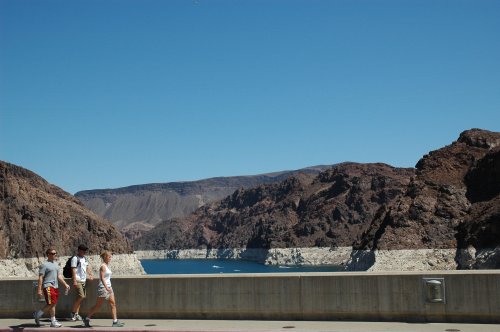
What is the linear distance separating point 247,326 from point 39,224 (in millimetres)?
115702

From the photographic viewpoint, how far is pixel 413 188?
383 feet

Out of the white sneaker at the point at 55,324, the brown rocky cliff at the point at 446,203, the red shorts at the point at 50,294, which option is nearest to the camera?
the white sneaker at the point at 55,324

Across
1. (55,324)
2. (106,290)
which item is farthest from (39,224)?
(106,290)

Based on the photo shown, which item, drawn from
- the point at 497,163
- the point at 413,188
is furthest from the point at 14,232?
the point at 497,163

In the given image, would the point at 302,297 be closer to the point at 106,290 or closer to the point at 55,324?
the point at 106,290

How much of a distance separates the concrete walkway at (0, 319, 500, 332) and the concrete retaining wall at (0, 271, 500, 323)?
0.34m

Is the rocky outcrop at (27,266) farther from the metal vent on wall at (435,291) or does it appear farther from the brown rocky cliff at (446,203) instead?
the metal vent on wall at (435,291)

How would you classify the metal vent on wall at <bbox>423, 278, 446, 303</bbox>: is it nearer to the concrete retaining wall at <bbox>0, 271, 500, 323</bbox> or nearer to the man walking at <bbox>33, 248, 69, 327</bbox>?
the concrete retaining wall at <bbox>0, 271, 500, 323</bbox>

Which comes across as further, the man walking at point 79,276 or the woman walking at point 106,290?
→ the man walking at point 79,276

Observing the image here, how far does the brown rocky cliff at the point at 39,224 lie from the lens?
116 meters

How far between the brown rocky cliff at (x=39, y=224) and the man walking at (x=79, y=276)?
98278mm

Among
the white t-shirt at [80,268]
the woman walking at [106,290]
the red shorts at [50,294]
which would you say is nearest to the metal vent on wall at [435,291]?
the woman walking at [106,290]

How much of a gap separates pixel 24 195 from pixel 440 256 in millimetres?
79165

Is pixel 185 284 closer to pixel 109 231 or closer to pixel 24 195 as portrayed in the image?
pixel 24 195
